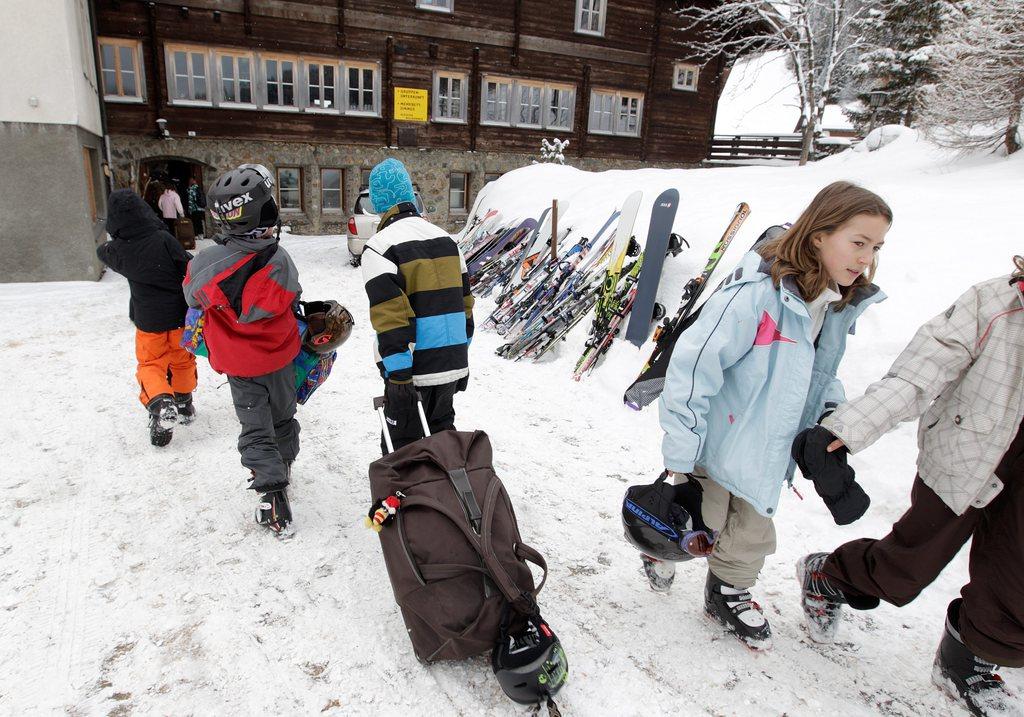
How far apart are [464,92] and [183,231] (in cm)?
938

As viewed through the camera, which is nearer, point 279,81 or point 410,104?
point 279,81

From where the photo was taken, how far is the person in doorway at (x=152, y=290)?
4.11m

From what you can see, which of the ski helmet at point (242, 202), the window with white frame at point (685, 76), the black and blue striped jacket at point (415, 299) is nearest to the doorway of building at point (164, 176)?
the ski helmet at point (242, 202)

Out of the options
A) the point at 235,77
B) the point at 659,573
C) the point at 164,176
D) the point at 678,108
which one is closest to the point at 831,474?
the point at 659,573

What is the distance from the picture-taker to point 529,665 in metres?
2.04

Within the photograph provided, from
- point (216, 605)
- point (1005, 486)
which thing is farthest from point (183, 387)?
point (1005, 486)

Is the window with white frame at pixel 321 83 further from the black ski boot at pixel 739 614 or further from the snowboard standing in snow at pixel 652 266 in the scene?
the black ski boot at pixel 739 614

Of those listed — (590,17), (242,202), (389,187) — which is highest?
(590,17)

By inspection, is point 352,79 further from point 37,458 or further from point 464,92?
point 37,458

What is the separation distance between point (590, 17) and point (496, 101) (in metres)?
4.30

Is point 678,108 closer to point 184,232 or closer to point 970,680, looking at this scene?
point 184,232

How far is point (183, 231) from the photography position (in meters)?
13.1

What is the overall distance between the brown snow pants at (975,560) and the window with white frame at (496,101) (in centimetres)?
1814

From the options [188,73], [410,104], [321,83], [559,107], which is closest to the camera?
[188,73]
